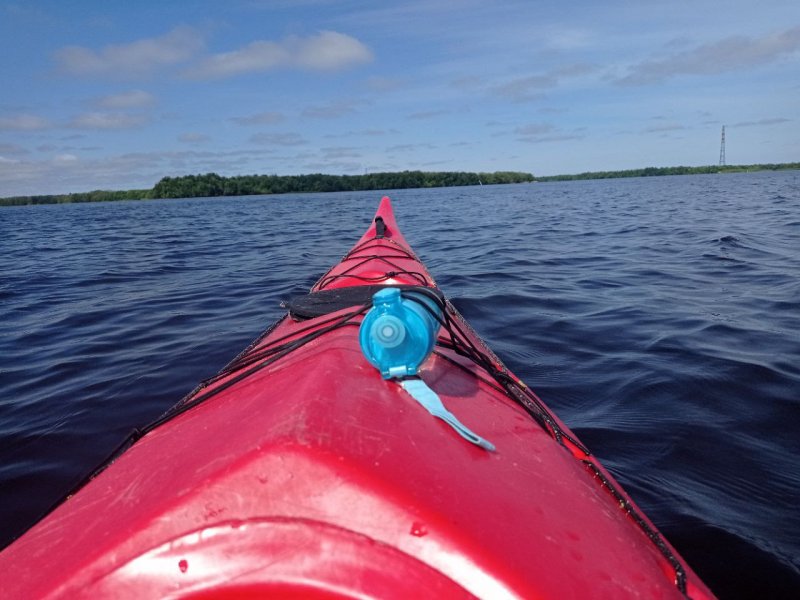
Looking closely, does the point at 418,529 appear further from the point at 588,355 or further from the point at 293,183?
the point at 293,183

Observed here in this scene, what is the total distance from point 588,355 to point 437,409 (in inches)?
151

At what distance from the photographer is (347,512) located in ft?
3.18

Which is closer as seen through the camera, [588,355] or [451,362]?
[451,362]

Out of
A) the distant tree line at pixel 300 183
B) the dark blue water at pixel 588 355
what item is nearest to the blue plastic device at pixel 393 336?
the dark blue water at pixel 588 355

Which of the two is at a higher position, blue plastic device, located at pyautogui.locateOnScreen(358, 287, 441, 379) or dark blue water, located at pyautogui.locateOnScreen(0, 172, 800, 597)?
blue plastic device, located at pyautogui.locateOnScreen(358, 287, 441, 379)

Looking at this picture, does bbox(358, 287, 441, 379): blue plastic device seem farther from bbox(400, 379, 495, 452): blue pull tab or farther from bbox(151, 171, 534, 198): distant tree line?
bbox(151, 171, 534, 198): distant tree line

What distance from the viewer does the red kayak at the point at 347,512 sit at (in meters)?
0.94

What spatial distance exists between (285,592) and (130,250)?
589 inches

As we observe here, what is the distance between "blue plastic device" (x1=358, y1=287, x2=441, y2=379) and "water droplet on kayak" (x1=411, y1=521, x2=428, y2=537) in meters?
0.54

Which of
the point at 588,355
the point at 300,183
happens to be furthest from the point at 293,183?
the point at 588,355

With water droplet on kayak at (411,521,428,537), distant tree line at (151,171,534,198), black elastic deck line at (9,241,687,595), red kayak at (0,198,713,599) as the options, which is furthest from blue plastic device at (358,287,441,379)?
distant tree line at (151,171,534,198)

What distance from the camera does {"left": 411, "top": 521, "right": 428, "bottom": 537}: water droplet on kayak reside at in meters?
0.96

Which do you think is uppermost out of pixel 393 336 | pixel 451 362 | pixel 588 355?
pixel 393 336

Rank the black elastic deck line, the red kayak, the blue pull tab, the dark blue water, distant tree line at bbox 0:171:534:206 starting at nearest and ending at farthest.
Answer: the red kayak → the blue pull tab → the black elastic deck line → the dark blue water → distant tree line at bbox 0:171:534:206
